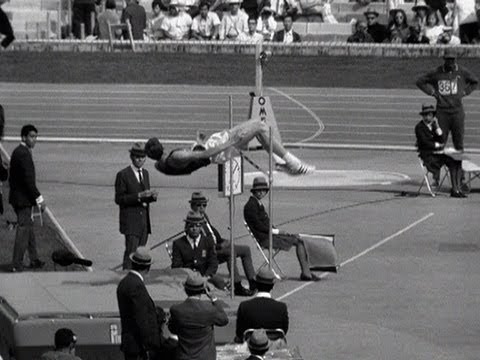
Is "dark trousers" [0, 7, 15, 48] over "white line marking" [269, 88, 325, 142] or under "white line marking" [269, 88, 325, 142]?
over

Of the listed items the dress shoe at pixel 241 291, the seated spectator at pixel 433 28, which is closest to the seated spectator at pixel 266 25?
the seated spectator at pixel 433 28

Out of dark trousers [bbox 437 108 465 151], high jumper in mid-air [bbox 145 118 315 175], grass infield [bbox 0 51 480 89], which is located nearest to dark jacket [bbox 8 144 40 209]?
high jumper in mid-air [bbox 145 118 315 175]

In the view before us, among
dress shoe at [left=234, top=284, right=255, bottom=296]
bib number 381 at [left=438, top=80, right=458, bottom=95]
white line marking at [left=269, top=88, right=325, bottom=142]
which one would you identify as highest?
bib number 381 at [left=438, top=80, right=458, bottom=95]

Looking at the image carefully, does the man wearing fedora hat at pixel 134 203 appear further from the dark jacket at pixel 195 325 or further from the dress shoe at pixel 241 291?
the dark jacket at pixel 195 325

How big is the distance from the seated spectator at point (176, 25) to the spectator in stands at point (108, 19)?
3.54 ft

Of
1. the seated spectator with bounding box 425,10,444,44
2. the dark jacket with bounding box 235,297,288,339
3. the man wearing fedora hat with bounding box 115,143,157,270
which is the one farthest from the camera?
the seated spectator with bounding box 425,10,444,44

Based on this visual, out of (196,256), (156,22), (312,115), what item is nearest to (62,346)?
(196,256)

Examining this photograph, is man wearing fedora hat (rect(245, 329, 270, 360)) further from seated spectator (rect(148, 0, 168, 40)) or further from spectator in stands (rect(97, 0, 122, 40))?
seated spectator (rect(148, 0, 168, 40))

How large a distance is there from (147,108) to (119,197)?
17454mm

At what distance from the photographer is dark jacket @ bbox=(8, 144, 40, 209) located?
21.8 meters

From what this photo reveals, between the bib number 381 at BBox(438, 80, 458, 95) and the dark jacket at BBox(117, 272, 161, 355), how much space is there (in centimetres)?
1554

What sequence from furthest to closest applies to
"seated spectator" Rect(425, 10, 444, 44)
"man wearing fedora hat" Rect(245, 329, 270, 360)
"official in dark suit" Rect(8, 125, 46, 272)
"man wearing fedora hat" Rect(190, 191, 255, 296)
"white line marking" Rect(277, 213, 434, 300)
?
"seated spectator" Rect(425, 10, 444, 44)
"official in dark suit" Rect(8, 125, 46, 272)
"white line marking" Rect(277, 213, 434, 300)
"man wearing fedora hat" Rect(190, 191, 255, 296)
"man wearing fedora hat" Rect(245, 329, 270, 360)

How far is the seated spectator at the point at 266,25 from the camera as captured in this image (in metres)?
41.6

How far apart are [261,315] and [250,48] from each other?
85.4 feet
